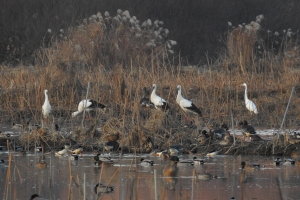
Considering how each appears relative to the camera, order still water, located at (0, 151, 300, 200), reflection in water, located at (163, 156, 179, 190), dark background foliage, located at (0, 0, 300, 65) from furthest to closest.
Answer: dark background foliage, located at (0, 0, 300, 65) < reflection in water, located at (163, 156, 179, 190) < still water, located at (0, 151, 300, 200)

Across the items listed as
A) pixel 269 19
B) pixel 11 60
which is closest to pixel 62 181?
pixel 11 60

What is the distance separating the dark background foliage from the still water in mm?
18581

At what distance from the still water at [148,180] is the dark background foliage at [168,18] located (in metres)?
18.6

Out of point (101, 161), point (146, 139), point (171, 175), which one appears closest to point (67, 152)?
point (146, 139)

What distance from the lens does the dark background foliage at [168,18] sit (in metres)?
30.9

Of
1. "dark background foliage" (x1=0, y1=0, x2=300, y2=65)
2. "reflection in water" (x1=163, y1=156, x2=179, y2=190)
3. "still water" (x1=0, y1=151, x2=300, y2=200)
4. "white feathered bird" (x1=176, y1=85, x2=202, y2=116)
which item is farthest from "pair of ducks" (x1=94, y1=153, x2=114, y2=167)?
"dark background foliage" (x1=0, y1=0, x2=300, y2=65)

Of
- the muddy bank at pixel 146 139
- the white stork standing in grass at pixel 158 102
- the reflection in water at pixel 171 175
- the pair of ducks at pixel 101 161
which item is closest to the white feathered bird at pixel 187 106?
the white stork standing in grass at pixel 158 102

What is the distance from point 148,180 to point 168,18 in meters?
25.5

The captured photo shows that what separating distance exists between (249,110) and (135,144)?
4.93 meters

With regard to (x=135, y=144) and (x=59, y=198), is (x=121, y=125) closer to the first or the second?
(x=135, y=144)

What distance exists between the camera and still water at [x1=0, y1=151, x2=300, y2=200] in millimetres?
8094

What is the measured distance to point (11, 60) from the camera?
2936cm

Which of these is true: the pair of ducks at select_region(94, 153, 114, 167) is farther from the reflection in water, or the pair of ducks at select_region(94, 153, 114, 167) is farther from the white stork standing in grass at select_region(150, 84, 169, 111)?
the white stork standing in grass at select_region(150, 84, 169, 111)

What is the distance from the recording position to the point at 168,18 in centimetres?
3434
